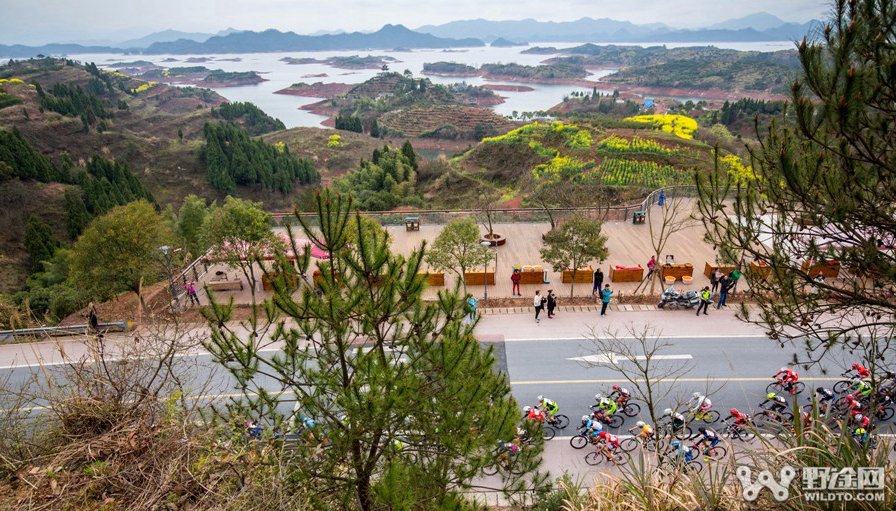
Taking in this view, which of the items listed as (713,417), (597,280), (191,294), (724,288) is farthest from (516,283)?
(191,294)

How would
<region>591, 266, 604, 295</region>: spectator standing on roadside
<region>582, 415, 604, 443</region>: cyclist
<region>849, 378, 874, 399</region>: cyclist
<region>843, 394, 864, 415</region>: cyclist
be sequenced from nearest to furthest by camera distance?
<region>843, 394, 864, 415</region>: cyclist
<region>582, 415, 604, 443</region>: cyclist
<region>849, 378, 874, 399</region>: cyclist
<region>591, 266, 604, 295</region>: spectator standing on roadside

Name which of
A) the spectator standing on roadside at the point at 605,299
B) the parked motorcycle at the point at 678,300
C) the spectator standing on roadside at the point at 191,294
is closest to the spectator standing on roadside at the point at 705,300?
the parked motorcycle at the point at 678,300

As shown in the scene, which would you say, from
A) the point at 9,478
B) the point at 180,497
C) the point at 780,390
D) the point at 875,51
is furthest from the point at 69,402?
the point at 780,390

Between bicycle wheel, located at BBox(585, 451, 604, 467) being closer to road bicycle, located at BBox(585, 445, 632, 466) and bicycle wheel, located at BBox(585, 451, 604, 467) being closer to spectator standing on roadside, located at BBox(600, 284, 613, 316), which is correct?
road bicycle, located at BBox(585, 445, 632, 466)

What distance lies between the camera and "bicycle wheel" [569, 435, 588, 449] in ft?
31.6

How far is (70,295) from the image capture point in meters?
19.5

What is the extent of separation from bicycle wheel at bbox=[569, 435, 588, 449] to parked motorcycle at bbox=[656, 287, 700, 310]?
728 centimetres

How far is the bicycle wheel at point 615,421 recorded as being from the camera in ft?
33.2

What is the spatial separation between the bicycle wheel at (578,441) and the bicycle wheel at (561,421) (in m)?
0.46
